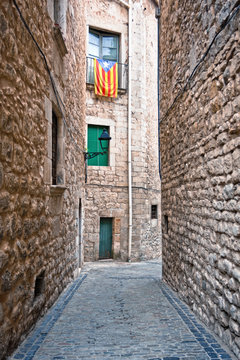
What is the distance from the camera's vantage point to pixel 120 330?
12.3ft

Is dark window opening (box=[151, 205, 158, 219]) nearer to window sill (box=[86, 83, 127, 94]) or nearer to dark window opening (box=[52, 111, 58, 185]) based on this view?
window sill (box=[86, 83, 127, 94])

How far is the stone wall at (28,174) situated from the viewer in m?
2.70

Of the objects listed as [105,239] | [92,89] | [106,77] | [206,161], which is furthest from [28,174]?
[106,77]

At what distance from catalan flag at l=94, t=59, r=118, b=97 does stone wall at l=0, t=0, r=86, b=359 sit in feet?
18.9

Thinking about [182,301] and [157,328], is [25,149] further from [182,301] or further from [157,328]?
[182,301]

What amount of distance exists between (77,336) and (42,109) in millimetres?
2670

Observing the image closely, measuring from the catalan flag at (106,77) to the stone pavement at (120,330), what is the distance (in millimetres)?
7696

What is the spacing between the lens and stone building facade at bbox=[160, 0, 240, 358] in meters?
3.10

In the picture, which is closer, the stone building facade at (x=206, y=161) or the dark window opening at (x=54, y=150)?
the stone building facade at (x=206, y=161)

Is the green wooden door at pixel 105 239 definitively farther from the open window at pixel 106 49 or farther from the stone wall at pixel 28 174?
the stone wall at pixel 28 174

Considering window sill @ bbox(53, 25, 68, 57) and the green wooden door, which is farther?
the green wooden door

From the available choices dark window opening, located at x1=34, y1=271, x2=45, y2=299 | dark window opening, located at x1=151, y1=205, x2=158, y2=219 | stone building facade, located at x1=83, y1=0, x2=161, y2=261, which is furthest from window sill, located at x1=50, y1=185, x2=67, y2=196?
dark window opening, located at x1=151, y1=205, x2=158, y2=219

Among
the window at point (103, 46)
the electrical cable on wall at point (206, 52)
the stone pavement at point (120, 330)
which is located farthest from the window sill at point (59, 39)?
the window at point (103, 46)

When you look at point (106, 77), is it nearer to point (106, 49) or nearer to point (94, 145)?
point (106, 49)
